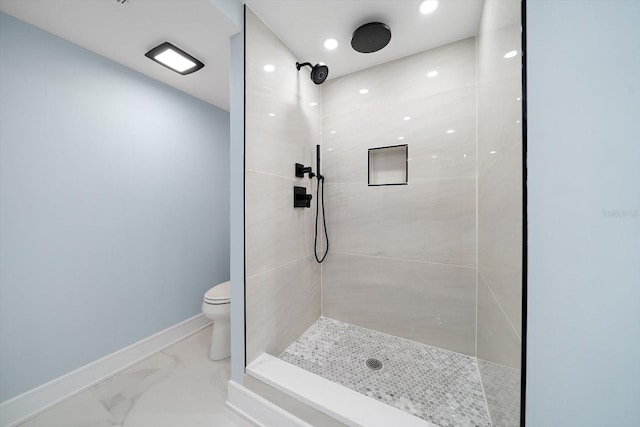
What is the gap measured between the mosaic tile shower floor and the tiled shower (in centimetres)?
1

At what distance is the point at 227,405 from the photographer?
1269mm

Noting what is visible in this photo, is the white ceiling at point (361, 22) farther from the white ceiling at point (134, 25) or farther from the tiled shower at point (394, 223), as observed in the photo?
the white ceiling at point (134, 25)

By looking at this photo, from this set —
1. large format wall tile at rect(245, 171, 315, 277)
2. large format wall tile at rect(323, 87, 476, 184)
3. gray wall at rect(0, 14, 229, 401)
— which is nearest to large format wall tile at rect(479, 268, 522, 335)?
large format wall tile at rect(323, 87, 476, 184)

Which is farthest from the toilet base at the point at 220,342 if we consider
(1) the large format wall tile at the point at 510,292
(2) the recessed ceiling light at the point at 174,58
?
(2) the recessed ceiling light at the point at 174,58

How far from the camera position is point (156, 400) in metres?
1.30

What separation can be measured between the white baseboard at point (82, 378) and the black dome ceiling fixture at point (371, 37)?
262cm

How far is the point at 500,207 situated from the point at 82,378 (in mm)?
2558

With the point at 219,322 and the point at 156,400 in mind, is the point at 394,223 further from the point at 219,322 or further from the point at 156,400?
the point at 156,400

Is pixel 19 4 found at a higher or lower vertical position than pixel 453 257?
higher
